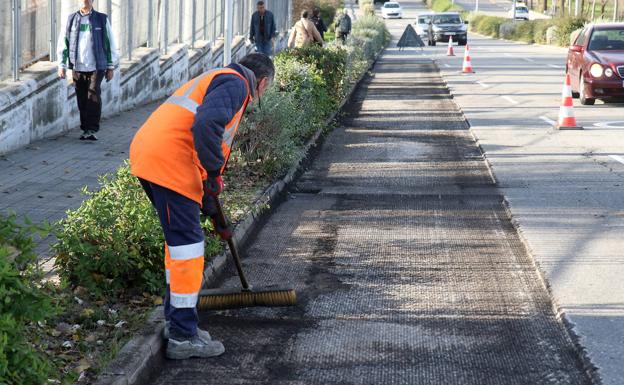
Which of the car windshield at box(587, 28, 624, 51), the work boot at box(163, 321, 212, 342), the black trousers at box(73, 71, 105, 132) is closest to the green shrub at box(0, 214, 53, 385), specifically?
the work boot at box(163, 321, 212, 342)

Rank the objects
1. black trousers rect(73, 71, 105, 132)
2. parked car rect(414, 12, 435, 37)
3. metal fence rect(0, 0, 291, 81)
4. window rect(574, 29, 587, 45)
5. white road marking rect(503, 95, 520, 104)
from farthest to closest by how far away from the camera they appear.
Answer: parked car rect(414, 12, 435, 37) < window rect(574, 29, 587, 45) < white road marking rect(503, 95, 520, 104) < black trousers rect(73, 71, 105, 132) < metal fence rect(0, 0, 291, 81)

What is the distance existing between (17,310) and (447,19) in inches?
2263

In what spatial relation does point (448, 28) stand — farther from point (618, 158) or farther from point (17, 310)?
point (17, 310)

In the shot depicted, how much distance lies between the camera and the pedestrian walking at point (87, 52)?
13.5 meters

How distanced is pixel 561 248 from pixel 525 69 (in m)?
27.3

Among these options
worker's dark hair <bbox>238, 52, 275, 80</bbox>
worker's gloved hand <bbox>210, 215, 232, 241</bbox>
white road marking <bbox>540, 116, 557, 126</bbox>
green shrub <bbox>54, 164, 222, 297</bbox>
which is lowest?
white road marking <bbox>540, 116, 557, 126</bbox>

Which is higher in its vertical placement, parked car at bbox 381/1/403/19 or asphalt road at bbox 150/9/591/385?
asphalt road at bbox 150/9/591/385

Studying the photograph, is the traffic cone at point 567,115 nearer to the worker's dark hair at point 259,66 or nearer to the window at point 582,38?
the window at point 582,38

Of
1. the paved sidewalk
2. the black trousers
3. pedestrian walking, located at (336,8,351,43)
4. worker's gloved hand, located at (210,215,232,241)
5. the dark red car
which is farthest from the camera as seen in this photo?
pedestrian walking, located at (336,8,351,43)

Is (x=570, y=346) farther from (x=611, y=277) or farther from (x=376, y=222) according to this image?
(x=376, y=222)

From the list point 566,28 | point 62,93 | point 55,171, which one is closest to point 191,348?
point 55,171

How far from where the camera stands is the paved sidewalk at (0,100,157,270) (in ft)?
31.1

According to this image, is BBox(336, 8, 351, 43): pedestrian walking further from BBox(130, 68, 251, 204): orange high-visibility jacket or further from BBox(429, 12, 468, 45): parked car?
BBox(130, 68, 251, 204): orange high-visibility jacket

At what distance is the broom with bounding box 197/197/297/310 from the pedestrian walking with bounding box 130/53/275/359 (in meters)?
0.71
